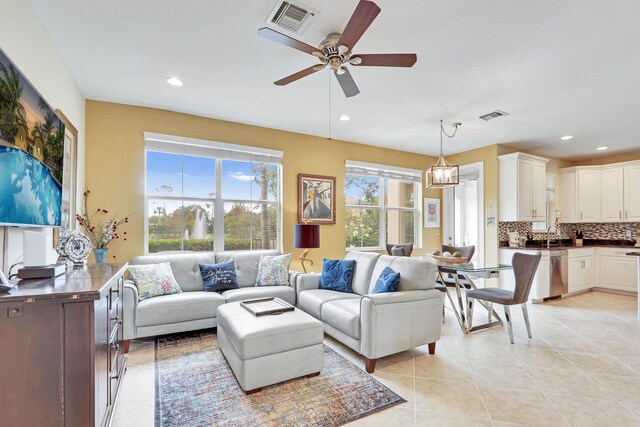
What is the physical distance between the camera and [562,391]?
93.1 inches

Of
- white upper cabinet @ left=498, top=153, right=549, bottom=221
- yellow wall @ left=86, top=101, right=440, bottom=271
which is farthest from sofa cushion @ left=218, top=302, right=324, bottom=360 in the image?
white upper cabinet @ left=498, top=153, right=549, bottom=221

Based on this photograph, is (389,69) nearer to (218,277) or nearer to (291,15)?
(291,15)

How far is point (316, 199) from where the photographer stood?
503 centimetres

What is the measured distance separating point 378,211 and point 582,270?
3.98 meters

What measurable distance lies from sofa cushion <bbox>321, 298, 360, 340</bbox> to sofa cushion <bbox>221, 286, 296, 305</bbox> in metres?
0.73

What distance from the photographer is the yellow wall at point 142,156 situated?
143 inches

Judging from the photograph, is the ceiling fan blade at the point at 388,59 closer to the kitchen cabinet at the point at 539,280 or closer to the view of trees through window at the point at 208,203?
the view of trees through window at the point at 208,203

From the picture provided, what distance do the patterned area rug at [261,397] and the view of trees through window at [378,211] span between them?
9.72ft

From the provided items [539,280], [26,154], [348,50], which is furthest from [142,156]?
[539,280]

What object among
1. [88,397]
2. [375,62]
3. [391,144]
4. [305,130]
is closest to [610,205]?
[391,144]

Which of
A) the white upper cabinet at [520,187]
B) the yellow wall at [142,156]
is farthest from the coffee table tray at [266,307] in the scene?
the white upper cabinet at [520,187]

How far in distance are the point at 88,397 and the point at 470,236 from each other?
20.0 feet

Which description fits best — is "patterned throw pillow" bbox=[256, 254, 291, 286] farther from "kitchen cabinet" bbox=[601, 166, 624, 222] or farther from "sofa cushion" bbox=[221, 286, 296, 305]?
"kitchen cabinet" bbox=[601, 166, 624, 222]

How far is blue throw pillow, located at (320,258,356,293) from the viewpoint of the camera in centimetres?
373
